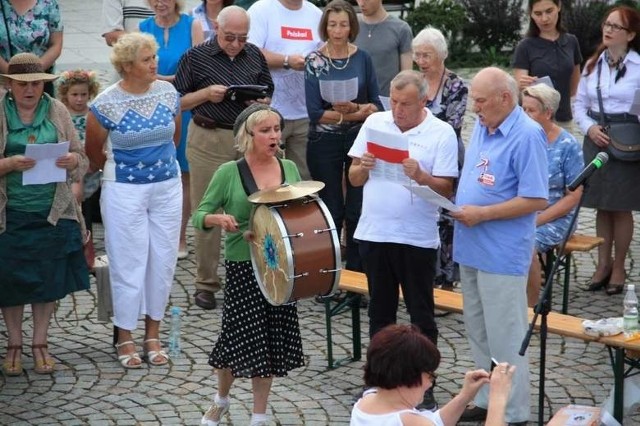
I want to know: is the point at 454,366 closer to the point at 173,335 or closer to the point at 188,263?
the point at 173,335

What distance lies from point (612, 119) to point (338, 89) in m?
2.18

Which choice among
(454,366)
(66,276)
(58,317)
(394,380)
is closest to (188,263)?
(58,317)

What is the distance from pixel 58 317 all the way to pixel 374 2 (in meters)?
3.45

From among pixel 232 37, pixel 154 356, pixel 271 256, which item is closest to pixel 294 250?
pixel 271 256

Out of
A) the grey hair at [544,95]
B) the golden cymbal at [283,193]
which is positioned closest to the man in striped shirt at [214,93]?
the grey hair at [544,95]

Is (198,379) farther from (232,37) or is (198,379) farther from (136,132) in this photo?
(232,37)

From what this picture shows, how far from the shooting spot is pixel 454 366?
8.96 m

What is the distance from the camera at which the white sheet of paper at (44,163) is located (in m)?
8.59

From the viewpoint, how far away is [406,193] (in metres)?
7.96

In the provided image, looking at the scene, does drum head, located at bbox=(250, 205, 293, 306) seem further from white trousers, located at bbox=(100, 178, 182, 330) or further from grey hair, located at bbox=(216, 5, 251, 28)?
grey hair, located at bbox=(216, 5, 251, 28)

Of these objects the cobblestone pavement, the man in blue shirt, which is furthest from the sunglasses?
the man in blue shirt

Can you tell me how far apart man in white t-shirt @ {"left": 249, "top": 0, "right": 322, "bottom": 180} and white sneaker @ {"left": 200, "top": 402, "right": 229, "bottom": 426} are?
3185 millimetres

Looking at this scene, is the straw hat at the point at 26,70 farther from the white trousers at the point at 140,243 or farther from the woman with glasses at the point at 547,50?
the woman with glasses at the point at 547,50

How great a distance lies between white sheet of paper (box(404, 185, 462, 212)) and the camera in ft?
24.5
